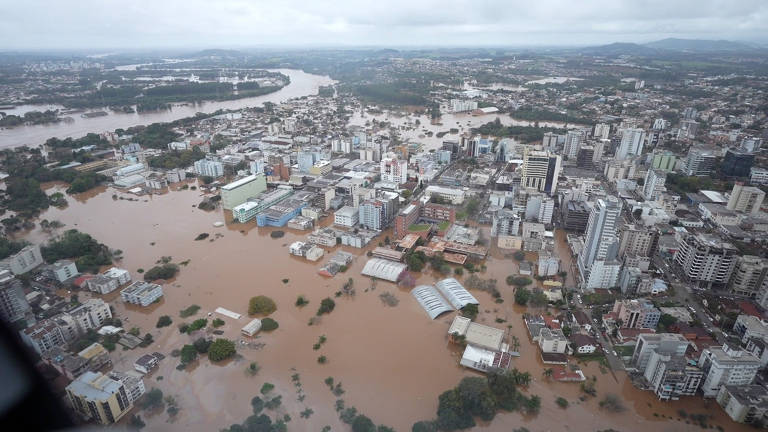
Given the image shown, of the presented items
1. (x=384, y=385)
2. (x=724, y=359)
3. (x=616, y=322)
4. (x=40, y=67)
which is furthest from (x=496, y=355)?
(x=40, y=67)

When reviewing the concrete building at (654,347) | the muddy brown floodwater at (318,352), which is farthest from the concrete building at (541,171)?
the concrete building at (654,347)

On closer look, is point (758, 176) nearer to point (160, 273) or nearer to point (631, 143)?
point (631, 143)

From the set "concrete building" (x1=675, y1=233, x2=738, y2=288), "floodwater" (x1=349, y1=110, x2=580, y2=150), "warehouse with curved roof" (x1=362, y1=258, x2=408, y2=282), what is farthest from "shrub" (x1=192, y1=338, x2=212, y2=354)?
"floodwater" (x1=349, y1=110, x2=580, y2=150)

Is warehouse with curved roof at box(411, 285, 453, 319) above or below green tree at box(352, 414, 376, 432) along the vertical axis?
below

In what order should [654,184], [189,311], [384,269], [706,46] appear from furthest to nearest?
[706,46] → [654,184] → [384,269] → [189,311]

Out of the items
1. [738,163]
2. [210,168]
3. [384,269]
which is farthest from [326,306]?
[738,163]

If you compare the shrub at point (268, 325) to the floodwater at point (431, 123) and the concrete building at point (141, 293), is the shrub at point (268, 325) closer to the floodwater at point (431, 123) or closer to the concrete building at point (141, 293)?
the concrete building at point (141, 293)

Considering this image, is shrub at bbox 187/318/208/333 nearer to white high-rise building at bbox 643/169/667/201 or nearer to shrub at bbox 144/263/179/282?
shrub at bbox 144/263/179/282
